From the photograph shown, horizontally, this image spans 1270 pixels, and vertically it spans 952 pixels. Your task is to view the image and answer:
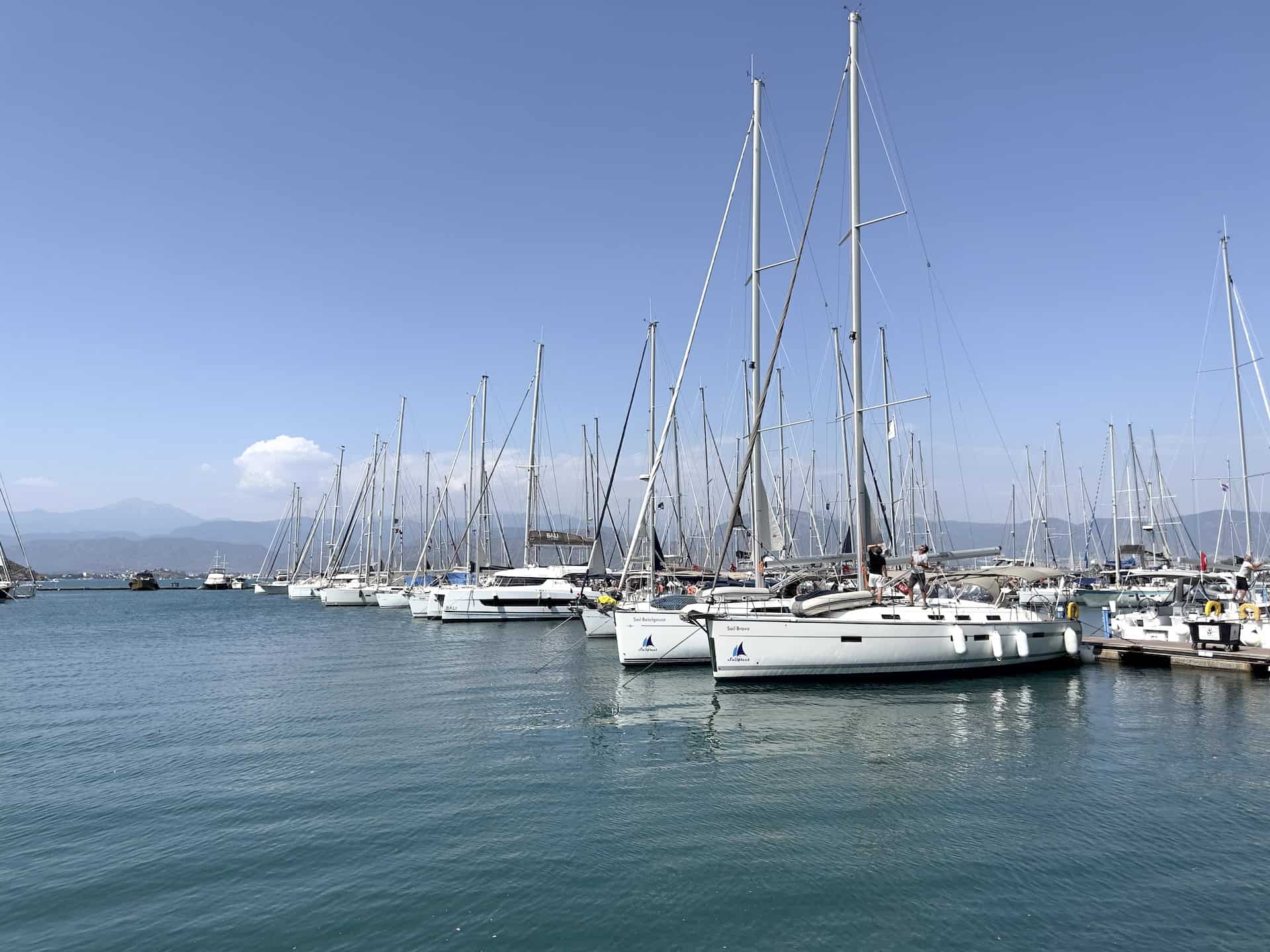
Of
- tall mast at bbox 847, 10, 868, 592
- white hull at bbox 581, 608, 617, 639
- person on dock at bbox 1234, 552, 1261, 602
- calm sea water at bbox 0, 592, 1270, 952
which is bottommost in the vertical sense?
calm sea water at bbox 0, 592, 1270, 952

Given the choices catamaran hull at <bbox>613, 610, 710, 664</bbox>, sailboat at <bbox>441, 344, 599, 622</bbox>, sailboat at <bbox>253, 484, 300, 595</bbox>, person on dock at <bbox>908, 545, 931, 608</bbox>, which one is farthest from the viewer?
sailboat at <bbox>253, 484, 300, 595</bbox>

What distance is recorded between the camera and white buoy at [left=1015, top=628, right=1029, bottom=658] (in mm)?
26266

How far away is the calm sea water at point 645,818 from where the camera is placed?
30.5 feet

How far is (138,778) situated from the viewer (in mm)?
15695

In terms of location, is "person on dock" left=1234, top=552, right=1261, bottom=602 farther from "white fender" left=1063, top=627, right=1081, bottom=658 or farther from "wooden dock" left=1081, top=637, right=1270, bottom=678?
"white fender" left=1063, top=627, right=1081, bottom=658

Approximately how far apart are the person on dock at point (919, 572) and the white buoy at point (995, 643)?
2314 mm

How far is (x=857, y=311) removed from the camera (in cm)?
2645

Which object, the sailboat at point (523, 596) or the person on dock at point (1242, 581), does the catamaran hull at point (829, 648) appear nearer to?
the person on dock at point (1242, 581)

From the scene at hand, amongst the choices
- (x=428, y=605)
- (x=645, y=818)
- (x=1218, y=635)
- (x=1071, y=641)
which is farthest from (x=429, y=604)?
(x=645, y=818)

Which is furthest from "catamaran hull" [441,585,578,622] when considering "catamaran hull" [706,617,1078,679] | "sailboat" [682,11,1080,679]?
"catamaran hull" [706,617,1078,679]

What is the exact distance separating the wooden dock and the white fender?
9.39 feet

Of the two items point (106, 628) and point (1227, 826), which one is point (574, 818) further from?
point (106, 628)

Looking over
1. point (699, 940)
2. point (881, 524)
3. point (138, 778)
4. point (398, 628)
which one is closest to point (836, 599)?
point (699, 940)

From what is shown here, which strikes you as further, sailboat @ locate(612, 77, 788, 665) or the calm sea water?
sailboat @ locate(612, 77, 788, 665)
